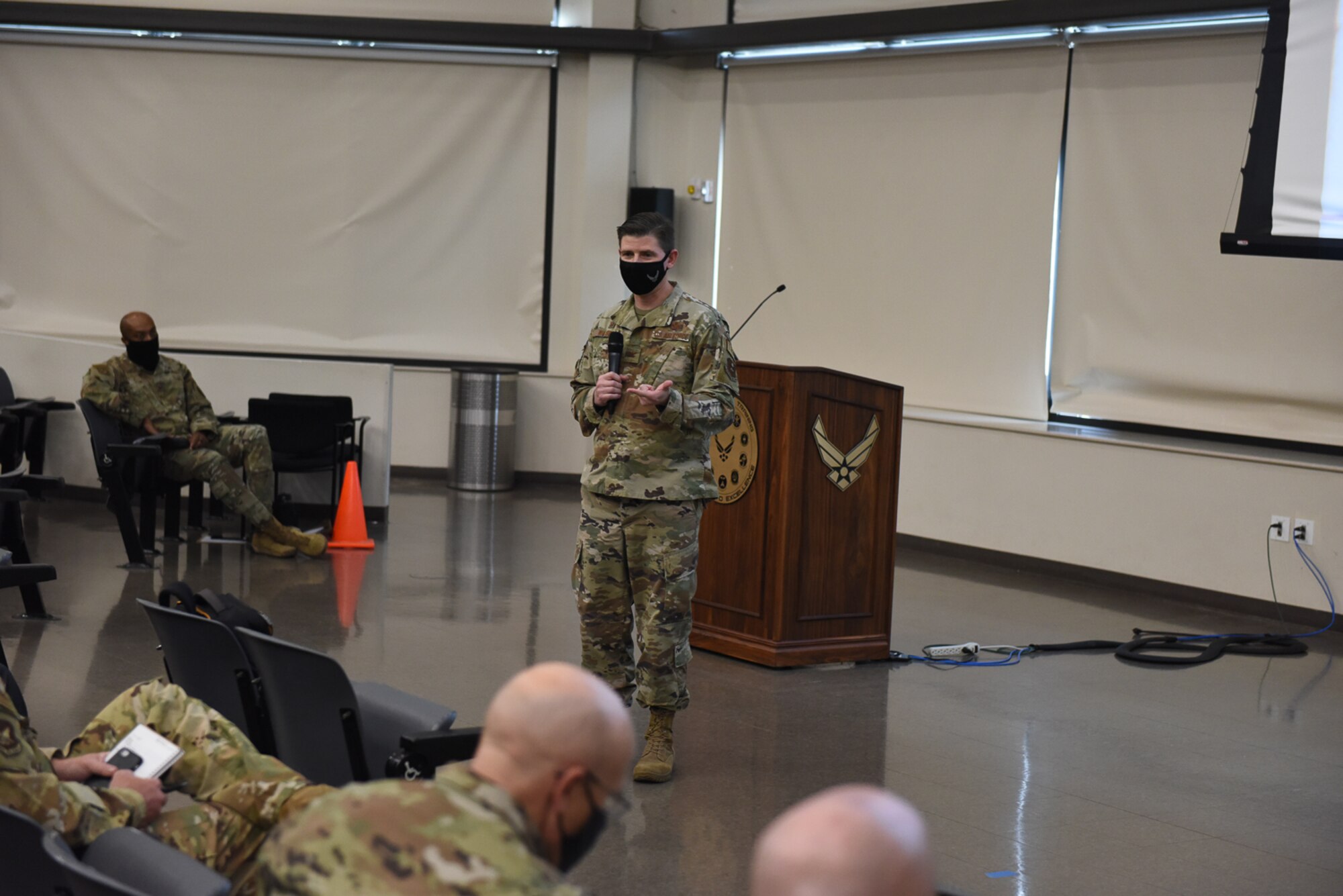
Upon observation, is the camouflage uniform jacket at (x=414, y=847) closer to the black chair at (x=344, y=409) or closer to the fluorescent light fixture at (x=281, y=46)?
the black chair at (x=344, y=409)

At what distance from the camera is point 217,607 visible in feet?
10.9

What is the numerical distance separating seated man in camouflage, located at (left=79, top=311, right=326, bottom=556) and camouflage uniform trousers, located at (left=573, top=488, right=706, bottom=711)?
358 centimetres

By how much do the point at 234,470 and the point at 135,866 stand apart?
6.01 metres

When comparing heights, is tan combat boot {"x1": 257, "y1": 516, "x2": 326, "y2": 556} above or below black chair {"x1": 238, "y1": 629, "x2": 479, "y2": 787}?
below

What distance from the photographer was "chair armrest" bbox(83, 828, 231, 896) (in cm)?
194

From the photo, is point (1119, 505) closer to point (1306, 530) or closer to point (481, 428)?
point (1306, 530)

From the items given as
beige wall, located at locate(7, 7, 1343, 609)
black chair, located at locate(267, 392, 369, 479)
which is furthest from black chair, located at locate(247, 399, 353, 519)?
beige wall, located at locate(7, 7, 1343, 609)

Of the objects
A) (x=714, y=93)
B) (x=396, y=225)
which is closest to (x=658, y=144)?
(x=714, y=93)

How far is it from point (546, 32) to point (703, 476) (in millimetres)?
6773

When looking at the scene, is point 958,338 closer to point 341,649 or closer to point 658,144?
point 658,144

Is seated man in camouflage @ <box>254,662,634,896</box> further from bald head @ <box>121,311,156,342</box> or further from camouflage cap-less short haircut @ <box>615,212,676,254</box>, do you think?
bald head @ <box>121,311,156,342</box>

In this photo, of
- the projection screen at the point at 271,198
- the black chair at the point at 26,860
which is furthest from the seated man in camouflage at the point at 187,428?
the black chair at the point at 26,860

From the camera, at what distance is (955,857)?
360cm

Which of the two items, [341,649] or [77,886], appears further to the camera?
[341,649]
